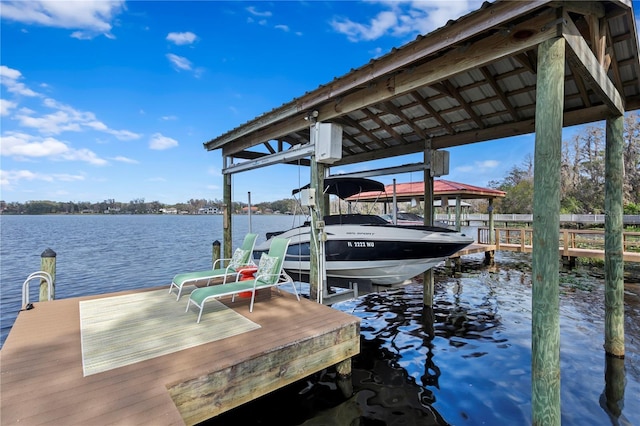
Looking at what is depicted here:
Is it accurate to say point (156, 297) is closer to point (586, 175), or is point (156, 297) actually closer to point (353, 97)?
point (353, 97)

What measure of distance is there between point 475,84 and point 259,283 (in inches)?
172

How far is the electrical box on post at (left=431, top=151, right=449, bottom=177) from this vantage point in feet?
19.6

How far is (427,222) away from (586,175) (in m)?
35.3

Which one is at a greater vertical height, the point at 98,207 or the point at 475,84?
the point at 475,84

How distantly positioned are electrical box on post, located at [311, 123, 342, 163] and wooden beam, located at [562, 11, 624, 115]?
281 cm

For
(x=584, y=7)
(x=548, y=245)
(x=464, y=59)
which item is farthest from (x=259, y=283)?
(x=584, y=7)

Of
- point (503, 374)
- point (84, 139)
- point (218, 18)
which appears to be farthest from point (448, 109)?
point (84, 139)

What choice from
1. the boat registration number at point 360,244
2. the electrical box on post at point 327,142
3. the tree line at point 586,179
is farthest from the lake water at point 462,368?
the tree line at point 586,179

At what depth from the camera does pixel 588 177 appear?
2995 cm

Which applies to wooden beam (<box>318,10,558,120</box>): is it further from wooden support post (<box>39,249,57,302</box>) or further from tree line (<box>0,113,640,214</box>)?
tree line (<box>0,113,640,214</box>)

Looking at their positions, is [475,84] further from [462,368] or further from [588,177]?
[588,177]

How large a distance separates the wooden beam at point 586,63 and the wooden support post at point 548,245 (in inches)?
7.3

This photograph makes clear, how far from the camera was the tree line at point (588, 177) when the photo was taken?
2559 cm

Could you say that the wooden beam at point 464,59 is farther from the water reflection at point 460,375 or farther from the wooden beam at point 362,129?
the water reflection at point 460,375
